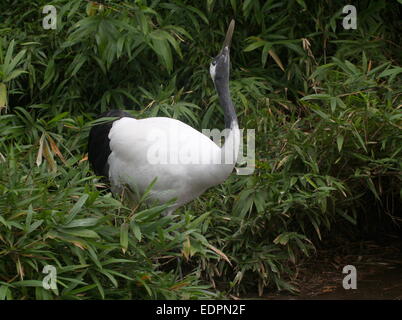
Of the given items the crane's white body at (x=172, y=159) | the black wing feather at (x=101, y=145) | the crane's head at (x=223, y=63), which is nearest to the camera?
the crane's white body at (x=172, y=159)

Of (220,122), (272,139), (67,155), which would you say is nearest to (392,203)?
(272,139)

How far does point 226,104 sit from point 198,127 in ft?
3.05

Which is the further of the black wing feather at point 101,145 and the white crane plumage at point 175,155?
the black wing feather at point 101,145

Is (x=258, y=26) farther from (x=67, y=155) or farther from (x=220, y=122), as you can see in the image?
(x=67, y=155)

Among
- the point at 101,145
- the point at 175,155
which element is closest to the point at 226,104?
the point at 175,155

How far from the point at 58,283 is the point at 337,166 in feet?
6.24

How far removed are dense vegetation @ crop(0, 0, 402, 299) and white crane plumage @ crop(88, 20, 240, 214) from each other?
0.18m

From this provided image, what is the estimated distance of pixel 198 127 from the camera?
493cm

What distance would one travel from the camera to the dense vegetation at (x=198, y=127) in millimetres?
3246

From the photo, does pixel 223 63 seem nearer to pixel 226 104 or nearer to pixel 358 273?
pixel 226 104

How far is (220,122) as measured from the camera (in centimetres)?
500

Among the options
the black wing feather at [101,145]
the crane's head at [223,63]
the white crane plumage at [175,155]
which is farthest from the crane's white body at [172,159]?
the crane's head at [223,63]

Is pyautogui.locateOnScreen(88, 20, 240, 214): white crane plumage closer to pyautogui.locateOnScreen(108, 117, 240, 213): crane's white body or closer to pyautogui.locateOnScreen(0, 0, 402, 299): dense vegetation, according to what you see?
pyautogui.locateOnScreen(108, 117, 240, 213): crane's white body

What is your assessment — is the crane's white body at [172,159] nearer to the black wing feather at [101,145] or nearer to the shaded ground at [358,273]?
the black wing feather at [101,145]
